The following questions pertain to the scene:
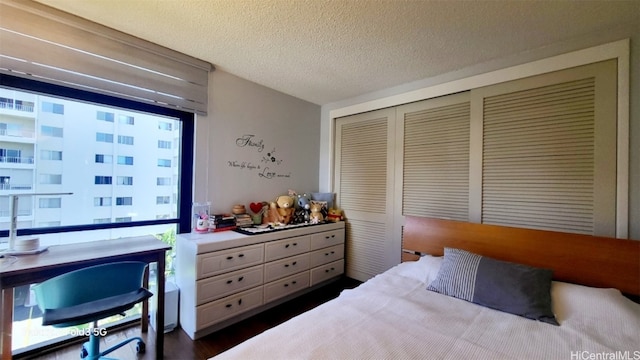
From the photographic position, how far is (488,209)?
7.28 ft

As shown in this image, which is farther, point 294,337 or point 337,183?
point 337,183

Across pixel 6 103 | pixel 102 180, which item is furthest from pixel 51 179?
pixel 6 103

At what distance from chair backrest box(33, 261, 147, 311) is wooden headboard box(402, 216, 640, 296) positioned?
2242 millimetres

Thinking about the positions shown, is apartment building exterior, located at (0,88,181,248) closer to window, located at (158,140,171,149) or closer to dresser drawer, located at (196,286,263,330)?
window, located at (158,140,171,149)

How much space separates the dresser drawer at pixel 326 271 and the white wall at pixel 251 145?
3.27 feet

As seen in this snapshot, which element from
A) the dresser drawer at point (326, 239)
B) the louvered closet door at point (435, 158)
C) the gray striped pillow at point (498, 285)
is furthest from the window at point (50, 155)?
the louvered closet door at point (435, 158)

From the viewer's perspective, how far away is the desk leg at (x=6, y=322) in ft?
4.27

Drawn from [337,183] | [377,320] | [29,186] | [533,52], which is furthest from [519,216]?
[29,186]

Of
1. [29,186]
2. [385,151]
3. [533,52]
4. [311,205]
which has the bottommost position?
[311,205]

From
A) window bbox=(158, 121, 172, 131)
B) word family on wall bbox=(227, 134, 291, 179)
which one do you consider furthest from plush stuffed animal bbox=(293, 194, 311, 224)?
window bbox=(158, 121, 172, 131)

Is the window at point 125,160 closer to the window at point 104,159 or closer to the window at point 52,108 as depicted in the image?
the window at point 104,159

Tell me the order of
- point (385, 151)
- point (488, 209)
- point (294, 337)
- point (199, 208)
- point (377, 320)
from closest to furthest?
point (294, 337), point (377, 320), point (488, 209), point (199, 208), point (385, 151)

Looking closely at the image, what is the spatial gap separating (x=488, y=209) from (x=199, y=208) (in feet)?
8.74

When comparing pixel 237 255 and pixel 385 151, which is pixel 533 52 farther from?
pixel 237 255
